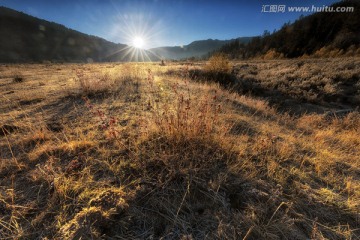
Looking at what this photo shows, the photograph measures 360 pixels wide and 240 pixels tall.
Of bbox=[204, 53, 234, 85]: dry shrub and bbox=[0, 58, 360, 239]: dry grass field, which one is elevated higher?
bbox=[204, 53, 234, 85]: dry shrub

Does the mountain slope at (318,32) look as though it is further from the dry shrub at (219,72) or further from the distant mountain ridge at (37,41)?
the distant mountain ridge at (37,41)

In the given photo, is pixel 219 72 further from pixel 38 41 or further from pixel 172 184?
pixel 38 41

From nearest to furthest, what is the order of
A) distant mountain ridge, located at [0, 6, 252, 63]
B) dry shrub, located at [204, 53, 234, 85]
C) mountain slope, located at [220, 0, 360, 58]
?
dry shrub, located at [204, 53, 234, 85] < mountain slope, located at [220, 0, 360, 58] < distant mountain ridge, located at [0, 6, 252, 63]

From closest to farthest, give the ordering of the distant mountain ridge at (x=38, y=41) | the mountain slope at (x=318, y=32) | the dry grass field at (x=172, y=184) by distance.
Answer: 1. the dry grass field at (x=172, y=184)
2. the mountain slope at (x=318, y=32)
3. the distant mountain ridge at (x=38, y=41)

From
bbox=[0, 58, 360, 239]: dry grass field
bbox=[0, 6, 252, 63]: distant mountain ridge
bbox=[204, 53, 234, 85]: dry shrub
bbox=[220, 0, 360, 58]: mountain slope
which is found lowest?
bbox=[0, 58, 360, 239]: dry grass field

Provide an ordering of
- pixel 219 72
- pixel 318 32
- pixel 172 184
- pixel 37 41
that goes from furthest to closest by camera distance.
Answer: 1. pixel 37 41
2. pixel 318 32
3. pixel 219 72
4. pixel 172 184

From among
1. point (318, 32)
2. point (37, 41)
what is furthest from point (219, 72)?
point (37, 41)

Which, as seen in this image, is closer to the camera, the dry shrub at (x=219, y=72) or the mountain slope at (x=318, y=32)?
the dry shrub at (x=219, y=72)

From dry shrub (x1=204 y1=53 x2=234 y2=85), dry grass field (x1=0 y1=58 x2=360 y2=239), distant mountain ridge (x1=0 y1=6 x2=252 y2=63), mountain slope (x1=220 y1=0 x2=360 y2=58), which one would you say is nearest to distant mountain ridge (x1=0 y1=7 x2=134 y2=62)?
distant mountain ridge (x1=0 y1=6 x2=252 y2=63)

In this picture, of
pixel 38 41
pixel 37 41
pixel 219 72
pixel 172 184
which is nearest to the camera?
pixel 172 184

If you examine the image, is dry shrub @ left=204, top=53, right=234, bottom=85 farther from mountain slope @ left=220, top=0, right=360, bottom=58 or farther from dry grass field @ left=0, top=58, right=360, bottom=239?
mountain slope @ left=220, top=0, right=360, bottom=58

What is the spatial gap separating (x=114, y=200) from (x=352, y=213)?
7.93ft

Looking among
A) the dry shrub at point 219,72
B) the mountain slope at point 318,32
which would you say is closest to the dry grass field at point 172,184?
the dry shrub at point 219,72

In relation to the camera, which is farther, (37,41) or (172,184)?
(37,41)
